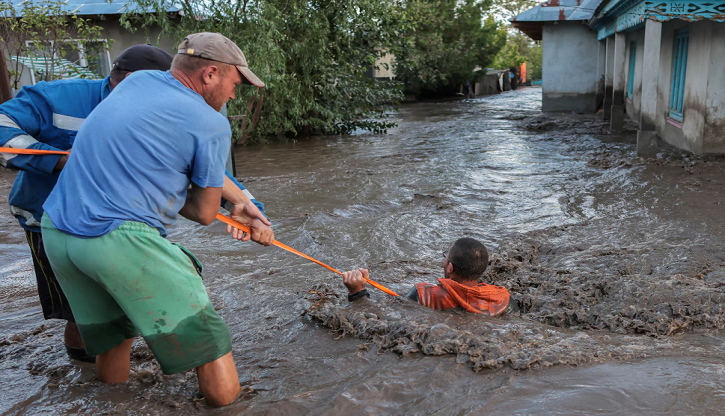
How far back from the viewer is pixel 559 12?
57.3ft

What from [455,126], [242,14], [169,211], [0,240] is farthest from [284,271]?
[455,126]

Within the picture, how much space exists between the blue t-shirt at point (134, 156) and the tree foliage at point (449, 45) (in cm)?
2367

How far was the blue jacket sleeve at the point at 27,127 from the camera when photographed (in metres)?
2.75

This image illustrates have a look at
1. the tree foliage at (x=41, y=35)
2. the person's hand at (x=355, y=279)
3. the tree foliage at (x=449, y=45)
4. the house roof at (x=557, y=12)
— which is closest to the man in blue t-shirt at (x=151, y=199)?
the person's hand at (x=355, y=279)

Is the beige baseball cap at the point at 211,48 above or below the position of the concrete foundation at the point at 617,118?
above

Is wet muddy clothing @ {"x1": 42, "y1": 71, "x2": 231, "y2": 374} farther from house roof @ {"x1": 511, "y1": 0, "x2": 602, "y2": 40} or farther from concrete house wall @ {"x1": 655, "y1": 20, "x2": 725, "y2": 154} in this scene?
house roof @ {"x1": 511, "y1": 0, "x2": 602, "y2": 40}

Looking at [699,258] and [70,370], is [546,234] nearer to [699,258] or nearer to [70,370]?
[699,258]

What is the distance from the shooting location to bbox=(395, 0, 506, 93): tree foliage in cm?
2619

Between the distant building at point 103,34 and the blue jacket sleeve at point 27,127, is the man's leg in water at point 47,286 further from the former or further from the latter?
the distant building at point 103,34

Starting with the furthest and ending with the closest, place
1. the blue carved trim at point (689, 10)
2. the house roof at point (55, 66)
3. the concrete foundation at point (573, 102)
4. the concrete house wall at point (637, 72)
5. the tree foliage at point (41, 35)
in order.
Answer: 1. the concrete foundation at point (573, 102)
2. the concrete house wall at point (637, 72)
3. the house roof at point (55, 66)
4. the tree foliage at point (41, 35)
5. the blue carved trim at point (689, 10)

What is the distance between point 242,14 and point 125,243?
1015 centimetres

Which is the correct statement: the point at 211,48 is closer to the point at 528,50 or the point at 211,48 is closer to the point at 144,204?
the point at 144,204

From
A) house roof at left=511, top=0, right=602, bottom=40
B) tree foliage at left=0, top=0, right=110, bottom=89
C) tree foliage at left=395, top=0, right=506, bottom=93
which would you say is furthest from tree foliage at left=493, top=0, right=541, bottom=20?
tree foliage at left=0, top=0, right=110, bottom=89

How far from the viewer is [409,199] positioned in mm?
7434
